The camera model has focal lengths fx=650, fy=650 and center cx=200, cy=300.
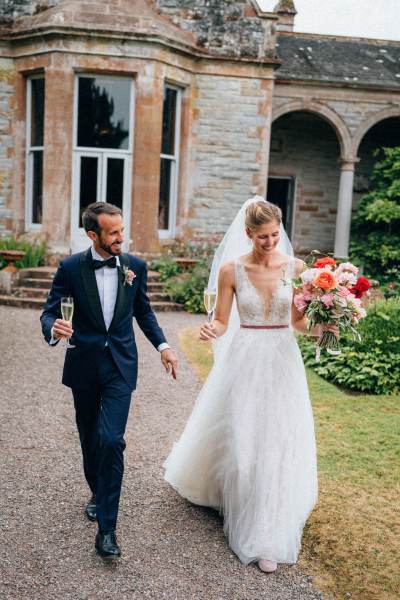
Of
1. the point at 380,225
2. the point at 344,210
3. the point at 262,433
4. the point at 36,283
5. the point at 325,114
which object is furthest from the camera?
the point at 380,225

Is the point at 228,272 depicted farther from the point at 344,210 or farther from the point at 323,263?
the point at 344,210

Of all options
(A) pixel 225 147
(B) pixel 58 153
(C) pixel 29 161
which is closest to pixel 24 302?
(B) pixel 58 153

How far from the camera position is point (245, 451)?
3.71 metres

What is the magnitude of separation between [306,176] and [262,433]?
1424 cm

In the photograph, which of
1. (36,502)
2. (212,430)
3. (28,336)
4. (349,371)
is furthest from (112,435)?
(28,336)

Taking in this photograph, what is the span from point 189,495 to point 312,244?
537 inches

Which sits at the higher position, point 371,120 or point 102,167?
point 371,120

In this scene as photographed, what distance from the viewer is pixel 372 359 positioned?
7.39 meters

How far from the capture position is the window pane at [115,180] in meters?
12.7

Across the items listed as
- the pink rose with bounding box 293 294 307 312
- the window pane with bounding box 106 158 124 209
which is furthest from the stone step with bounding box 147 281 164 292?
the pink rose with bounding box 293 294 307 312

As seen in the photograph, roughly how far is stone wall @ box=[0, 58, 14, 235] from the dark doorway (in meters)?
7.06

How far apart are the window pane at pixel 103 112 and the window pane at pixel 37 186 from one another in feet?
Answer: 3.48

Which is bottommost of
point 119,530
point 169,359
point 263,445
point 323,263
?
point 119,530

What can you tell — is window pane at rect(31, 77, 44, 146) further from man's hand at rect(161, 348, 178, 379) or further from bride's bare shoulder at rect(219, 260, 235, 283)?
man's hand at rect(161, 348, 178, 379)
